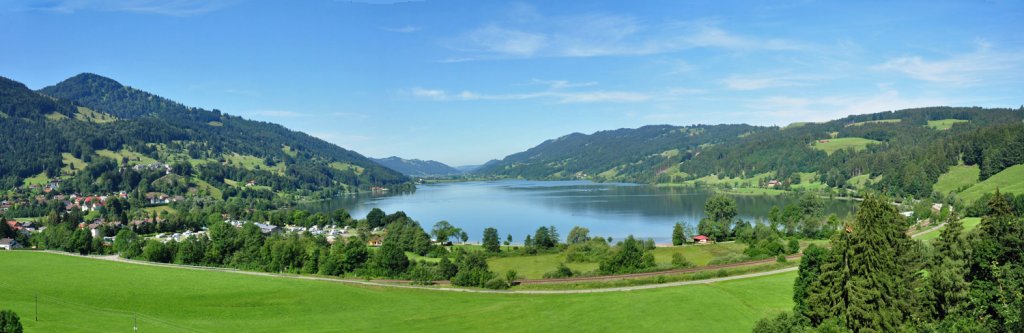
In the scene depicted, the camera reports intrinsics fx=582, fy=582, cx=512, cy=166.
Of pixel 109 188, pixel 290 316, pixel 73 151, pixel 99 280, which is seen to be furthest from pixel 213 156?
pixel 290 316

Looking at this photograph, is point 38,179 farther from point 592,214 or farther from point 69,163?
point 592,214

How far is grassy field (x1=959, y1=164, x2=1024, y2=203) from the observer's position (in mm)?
85188

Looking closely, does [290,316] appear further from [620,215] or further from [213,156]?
[213,156]

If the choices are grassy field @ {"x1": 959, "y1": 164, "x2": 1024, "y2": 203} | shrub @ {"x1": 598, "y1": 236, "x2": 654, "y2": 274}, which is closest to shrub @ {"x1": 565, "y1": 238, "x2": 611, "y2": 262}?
shrub @ {"x1": 598, "y1": 236, "x2": 654, "y2": 274}

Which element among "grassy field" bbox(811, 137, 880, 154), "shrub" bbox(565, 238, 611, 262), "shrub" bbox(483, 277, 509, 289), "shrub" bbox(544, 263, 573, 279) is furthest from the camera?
"grassy field" bbox(811, 137, 880, 154)

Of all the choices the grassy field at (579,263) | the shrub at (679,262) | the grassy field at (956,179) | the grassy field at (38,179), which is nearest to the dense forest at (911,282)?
the shrub at (679,262)

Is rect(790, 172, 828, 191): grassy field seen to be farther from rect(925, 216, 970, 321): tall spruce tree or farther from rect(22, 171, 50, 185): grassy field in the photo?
rect(22, 171, 50, 185): grassy field

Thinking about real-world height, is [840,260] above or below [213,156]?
below

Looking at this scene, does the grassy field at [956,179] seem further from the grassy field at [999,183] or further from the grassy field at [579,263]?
the grassy field at [579,263]

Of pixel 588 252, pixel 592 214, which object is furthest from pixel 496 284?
pixel 592 214

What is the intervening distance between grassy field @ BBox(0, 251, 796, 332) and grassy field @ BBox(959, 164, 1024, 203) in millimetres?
66347

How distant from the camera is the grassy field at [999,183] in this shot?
85188 mm

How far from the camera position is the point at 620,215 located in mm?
106438

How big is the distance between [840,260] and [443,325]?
19181mm
